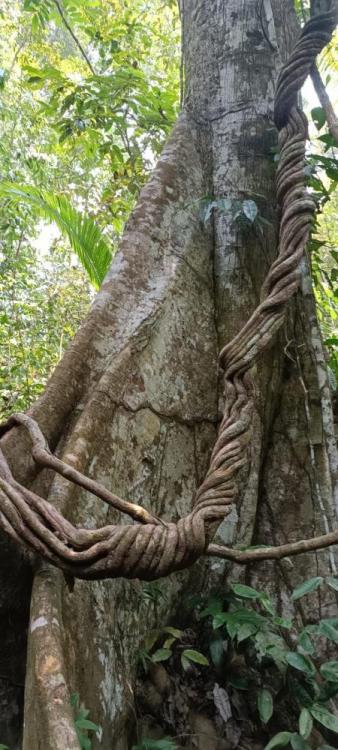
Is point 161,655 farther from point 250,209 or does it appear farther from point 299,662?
point 250,209

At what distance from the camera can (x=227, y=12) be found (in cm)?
234

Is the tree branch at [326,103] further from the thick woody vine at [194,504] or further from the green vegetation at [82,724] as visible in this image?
the green vegetation at [82,724]

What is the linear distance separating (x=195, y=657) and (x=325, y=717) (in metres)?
0.29

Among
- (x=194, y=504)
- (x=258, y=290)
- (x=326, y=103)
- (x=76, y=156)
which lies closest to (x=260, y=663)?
(x=194, y=504)

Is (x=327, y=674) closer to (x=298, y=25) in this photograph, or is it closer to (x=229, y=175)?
(x=229, y=175)

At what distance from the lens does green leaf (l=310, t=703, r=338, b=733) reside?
1187 millimetres

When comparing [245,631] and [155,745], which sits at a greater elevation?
[245,631]

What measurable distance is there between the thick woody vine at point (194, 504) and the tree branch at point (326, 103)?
0.06m

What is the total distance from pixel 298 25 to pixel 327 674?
2.35m

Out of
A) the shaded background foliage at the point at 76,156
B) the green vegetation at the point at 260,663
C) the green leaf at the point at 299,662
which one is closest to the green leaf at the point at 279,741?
the green vegetation at the point at 260,663

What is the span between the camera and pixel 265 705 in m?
1.26

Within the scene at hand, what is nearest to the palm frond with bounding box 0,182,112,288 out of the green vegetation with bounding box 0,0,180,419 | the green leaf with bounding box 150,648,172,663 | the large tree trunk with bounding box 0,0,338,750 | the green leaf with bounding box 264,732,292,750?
the green vegetation with bounding box 0,0,180,419

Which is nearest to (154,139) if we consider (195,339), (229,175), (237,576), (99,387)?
A: (229,175)

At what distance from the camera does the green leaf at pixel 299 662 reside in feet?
4.08
